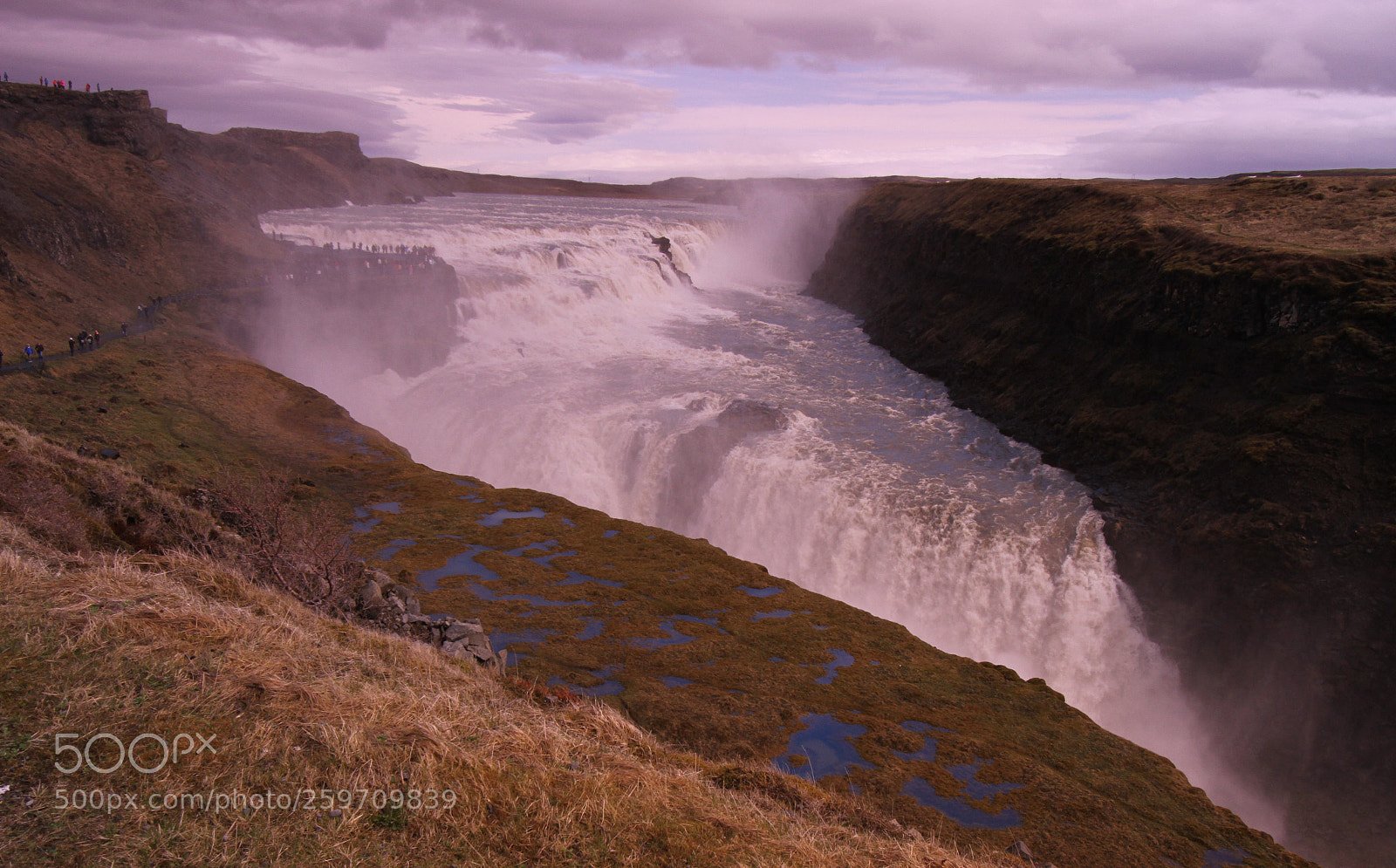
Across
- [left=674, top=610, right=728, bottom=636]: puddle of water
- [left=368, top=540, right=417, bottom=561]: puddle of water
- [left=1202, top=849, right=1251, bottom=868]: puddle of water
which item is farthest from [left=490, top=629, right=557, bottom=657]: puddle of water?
[left=1202, top=849, right=1251, bottom=868]: puddle of water

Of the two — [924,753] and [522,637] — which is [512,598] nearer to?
[522,637]

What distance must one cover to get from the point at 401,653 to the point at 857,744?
8767 mm

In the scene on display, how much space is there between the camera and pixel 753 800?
935 centimetres

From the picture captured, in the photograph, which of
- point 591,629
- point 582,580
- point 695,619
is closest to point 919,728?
point 695,619

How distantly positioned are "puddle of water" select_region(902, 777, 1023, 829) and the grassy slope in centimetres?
20

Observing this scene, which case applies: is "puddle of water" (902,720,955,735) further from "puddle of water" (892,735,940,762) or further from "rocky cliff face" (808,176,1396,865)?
"rocky cliff face" (808,176,1396,865)

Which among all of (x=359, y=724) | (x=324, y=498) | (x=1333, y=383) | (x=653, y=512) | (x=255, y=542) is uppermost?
(x=1333, y=383)

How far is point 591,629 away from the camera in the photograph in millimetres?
18406

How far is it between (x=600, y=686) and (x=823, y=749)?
4640 mm

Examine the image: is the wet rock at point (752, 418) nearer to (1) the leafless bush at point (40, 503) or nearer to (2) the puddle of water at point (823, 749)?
(2) the puddle of water at point (823, 749)

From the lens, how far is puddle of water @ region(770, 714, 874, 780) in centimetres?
1368

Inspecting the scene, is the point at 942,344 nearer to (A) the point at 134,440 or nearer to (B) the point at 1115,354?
(B) the point at 1115,354

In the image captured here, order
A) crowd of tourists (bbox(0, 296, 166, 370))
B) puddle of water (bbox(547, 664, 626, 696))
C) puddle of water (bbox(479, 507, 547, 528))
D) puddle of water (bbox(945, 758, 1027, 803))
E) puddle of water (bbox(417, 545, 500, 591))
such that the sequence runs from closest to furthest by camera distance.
Result: puddle of water (bbox(945, 758, 1027, 803))
puddle of water (bbox(547, 664, 626, 696))
puddle of water (bbox(417, 545, 500, 591))
puddle of water (bbox(479, 507, 547, 528))
crowd of tourists (bbox(0, 296, 166, 370))

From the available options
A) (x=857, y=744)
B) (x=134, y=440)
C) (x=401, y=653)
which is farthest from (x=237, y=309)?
(x=857, y=744)
